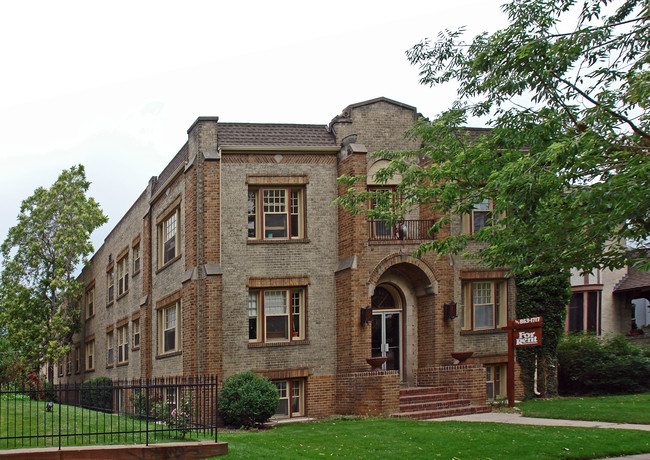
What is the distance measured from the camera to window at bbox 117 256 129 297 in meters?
33.5

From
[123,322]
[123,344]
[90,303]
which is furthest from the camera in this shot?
[90,303]

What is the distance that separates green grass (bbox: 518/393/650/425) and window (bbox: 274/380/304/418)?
21.1 ft

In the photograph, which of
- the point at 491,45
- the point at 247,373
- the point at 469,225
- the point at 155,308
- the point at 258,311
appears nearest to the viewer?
the point at 491,45

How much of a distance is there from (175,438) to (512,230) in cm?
744

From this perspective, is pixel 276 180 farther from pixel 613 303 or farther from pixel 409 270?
pixel 613 303

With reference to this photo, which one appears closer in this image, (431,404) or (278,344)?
(431,404)

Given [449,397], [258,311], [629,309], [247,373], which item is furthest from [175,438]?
[629,309]

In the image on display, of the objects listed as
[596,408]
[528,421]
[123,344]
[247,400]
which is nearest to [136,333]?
[123,344]

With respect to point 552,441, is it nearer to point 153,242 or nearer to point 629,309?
point 153,242

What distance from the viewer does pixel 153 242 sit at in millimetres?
28484

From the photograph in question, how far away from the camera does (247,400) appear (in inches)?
788

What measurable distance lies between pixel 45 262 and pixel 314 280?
21572 millimetres

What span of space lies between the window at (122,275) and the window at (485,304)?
1561 centimetres

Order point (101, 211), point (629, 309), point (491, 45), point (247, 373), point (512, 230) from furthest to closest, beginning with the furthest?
point (101, 211), point (629, 309), point (247, 373), point (491, 45), point (512, 230)
